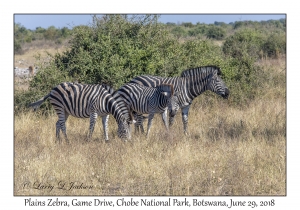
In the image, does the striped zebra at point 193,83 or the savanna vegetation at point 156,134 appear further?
the striped zebra at point 193,83

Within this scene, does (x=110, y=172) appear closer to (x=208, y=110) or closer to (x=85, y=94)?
(x=85, y=94)

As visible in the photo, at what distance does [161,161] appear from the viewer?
291 inches

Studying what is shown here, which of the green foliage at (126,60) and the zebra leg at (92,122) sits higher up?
→ the green foliage at (126,60)

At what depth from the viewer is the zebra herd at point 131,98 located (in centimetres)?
903

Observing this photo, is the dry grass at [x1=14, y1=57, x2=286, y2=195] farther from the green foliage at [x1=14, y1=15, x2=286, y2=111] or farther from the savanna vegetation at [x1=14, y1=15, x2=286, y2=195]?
the green foliage at [x1=14, y1=15, x2=286, y2=111]

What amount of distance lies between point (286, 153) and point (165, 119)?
2.95 metres

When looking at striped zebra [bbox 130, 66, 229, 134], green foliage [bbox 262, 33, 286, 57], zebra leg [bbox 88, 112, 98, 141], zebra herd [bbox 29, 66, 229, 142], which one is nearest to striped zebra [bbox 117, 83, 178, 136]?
zebra herd [bbox 29, 66, 229, 142]

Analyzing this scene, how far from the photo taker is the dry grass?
6516 mm

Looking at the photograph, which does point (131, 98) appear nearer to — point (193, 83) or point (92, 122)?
point (92, 122)

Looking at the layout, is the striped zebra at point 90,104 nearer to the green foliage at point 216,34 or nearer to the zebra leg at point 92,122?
the zebra leg at point 92,122

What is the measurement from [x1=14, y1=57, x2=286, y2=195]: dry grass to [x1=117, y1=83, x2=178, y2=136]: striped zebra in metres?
0.47

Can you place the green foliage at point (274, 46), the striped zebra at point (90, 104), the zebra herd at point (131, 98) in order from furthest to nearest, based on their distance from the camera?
the green foliage at point (274, 46) → the zebra herd at point (131, 98) → the striped zebra at point (90, 104)

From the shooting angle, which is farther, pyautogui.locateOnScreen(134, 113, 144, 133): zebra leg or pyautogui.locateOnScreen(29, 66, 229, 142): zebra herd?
pyautogui.locateOnScreen(134, 113, 144, 133): zebra leg

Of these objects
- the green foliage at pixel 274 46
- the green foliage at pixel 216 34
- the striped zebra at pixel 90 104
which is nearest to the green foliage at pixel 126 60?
the striped zebra at pixel 90 104
